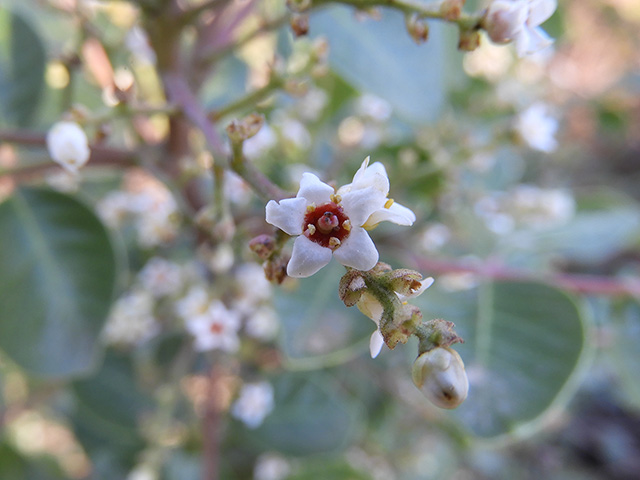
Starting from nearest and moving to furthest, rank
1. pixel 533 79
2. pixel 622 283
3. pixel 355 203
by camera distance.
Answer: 1. pixel 355 203
2. pixel 622 283
3. pixel 533 79

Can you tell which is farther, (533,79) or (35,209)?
(533,79)

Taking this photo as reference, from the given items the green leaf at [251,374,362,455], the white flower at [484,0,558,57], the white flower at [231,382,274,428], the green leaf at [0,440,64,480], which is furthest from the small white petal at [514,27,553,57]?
the green leaf at [0,440,64,480]

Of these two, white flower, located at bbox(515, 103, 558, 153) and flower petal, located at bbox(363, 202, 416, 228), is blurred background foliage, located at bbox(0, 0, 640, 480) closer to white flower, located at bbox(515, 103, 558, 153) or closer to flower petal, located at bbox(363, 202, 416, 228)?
white flower, located at bbox(515, 103, 558, 153)

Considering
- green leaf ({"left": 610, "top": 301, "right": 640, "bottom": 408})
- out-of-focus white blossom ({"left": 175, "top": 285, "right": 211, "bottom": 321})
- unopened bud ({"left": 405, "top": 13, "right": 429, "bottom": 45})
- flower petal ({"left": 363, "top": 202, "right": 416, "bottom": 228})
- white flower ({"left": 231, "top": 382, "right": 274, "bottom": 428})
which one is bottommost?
green leaf ({"left": 610, "top": 301, "right": 640, "bottom": 408})

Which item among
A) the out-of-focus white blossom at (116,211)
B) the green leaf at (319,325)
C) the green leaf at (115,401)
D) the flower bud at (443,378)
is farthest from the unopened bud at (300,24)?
the green leaf at (115,401)

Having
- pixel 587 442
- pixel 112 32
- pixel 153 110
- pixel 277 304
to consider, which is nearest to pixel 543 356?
pixel 277 304

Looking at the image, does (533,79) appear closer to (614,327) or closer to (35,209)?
(614,327)
